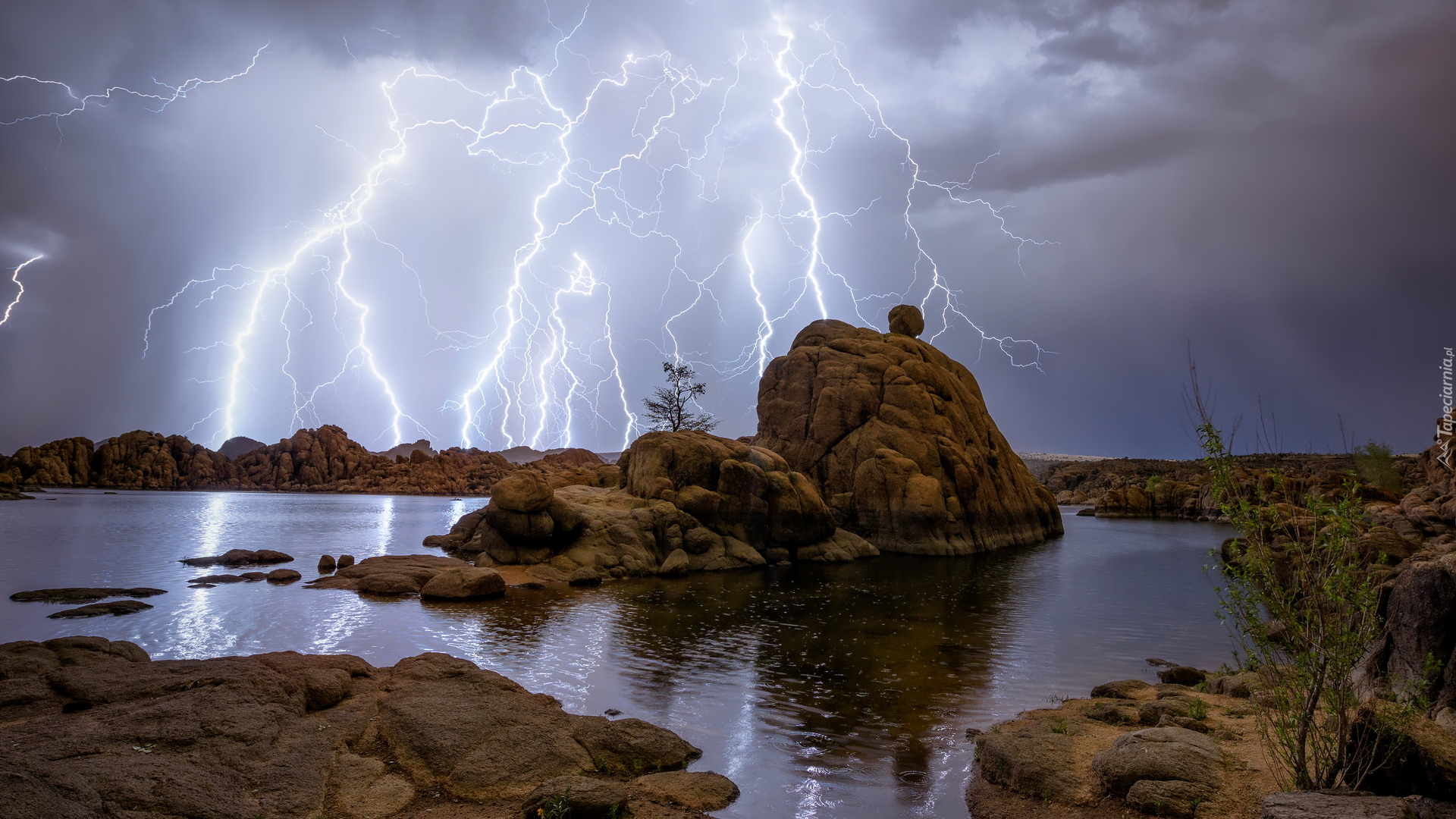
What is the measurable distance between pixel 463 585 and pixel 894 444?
1175 inches

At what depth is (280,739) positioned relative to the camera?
7430mm

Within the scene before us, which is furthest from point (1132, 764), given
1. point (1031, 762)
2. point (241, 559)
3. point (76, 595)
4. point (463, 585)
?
point (241, 559)

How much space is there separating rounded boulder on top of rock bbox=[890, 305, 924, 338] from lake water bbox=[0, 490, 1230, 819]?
2822cm

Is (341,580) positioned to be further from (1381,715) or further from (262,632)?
(1381,715)

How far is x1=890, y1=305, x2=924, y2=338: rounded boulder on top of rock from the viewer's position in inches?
2349

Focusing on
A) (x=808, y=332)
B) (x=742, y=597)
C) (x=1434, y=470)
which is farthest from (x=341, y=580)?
(x=1434, y=470)

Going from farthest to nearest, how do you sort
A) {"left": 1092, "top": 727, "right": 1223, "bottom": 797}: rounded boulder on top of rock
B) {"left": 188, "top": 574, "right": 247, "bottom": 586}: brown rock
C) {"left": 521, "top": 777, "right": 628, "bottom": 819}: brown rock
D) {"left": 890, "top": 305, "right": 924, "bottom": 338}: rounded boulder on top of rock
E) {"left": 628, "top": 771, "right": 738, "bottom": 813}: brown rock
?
{"left": 890, "top": 305, "right": 924, "bottom": 338}: rounded boulder on top of rock, {"left": 188, "top": 574, "right": 247, "bottom": 586}: brown rock, {"left": 628, "top": 771, "right": 738, "bottom": 813}: brown rock, {"left": 1092, "top": 727, "right": 1223, "bottom": 797}: rounded boulder on top of rock, {"left": 521, "top": 777, "right": 628, "bottom": 819}: brown rock

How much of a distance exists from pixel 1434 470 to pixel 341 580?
184 ft

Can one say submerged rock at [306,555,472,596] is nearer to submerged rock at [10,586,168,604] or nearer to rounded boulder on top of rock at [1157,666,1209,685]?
submerged rock at [10,586,168,604]

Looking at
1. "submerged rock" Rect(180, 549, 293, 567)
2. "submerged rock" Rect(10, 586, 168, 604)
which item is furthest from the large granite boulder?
"submerged rock" Rect(10, 586, 168, 604)

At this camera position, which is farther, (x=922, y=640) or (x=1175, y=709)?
(x=922, y=640)

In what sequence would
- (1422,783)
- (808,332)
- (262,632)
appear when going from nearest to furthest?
(1422,783), (262,632), (808,332)

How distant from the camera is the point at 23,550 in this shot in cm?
3150

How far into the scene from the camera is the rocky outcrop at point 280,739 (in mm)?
5730
